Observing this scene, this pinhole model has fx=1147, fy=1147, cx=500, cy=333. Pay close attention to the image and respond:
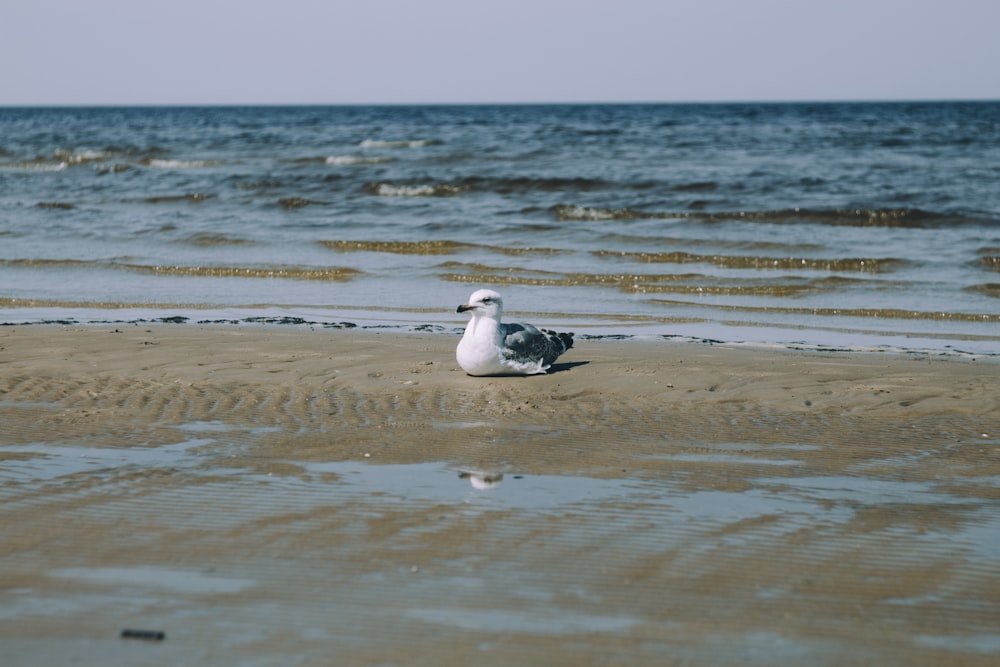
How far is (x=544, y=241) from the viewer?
17.2 metres

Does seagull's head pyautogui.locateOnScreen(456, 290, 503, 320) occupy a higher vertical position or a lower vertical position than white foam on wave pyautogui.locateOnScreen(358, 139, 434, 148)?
lower

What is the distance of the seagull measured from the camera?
26.9 feet

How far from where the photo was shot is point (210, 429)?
6781 millimetres

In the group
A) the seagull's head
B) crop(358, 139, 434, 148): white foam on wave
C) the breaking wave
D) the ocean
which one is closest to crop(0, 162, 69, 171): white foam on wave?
the ocean

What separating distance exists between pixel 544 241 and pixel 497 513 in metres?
12.3

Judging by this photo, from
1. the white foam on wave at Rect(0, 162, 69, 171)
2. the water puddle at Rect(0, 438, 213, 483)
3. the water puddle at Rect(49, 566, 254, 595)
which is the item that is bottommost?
the water puddle at Rect(49, 566, 254, 595)

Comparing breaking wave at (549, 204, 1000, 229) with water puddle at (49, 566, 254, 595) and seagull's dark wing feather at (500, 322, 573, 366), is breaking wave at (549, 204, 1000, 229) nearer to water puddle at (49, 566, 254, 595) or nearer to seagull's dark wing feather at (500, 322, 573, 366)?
seagull's dark wing feather at (500, 322, 573, 366)

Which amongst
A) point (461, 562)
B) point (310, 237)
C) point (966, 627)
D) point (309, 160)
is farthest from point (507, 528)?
point (309, 160)

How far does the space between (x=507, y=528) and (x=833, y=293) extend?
29.7 ft

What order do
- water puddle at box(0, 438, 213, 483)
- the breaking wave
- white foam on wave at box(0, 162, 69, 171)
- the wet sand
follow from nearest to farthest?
the wet sand < water puddle at box(0, 438, 213, 483) < the breaking wave < white foam on wave at box(0, 162, 69, 171)

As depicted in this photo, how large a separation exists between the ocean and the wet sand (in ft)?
8.94

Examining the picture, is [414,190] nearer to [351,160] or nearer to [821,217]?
[351,160]

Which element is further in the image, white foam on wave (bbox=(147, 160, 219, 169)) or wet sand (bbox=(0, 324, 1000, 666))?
white foam on wave (bbox=(147, 160, 219, 169))

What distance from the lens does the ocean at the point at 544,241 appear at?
1173 centimetres
